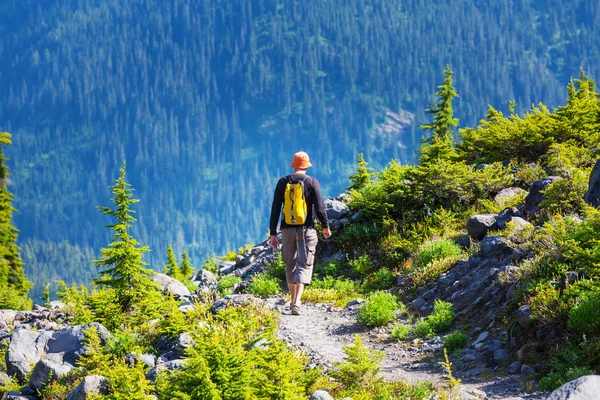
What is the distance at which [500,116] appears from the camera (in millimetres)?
20625

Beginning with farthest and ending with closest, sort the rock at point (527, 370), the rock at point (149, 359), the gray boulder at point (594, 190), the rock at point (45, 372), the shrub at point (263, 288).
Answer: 1. the shrub at point (263, 288)
2. the gray boulder at point (594, 190)
3. the rock at point (45, 372)
4. the rock at point (149, 359)
5. the rock at point (527, 370)

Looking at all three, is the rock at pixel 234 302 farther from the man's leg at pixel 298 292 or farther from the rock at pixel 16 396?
the rock at pixel 16 396

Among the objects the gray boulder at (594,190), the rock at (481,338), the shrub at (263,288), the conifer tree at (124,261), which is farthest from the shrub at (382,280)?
the conifer tree at (124,261)

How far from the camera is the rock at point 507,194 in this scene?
49.8 ft

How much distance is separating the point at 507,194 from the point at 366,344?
21.3 ft

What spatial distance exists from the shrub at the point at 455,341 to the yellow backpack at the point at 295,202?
11.9 feet

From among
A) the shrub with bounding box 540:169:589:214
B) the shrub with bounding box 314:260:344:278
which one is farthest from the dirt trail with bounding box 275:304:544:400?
the shrub with bounding box 540:169:589:214

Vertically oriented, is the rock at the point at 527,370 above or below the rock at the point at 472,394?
above

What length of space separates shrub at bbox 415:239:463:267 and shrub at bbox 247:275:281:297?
3.35m

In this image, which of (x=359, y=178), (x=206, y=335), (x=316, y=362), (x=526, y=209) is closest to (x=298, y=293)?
(x=316, y=362)

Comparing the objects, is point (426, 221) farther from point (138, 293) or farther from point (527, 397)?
point (527, 397)

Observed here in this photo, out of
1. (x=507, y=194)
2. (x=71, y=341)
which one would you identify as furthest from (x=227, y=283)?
(x=507, y=194)

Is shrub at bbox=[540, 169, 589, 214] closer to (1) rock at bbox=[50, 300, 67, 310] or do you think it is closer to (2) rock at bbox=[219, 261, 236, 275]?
(2) rock at bbox=[219, 261, 236, 275]

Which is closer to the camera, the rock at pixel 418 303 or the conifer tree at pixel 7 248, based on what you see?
the rock at pixel 418 303
